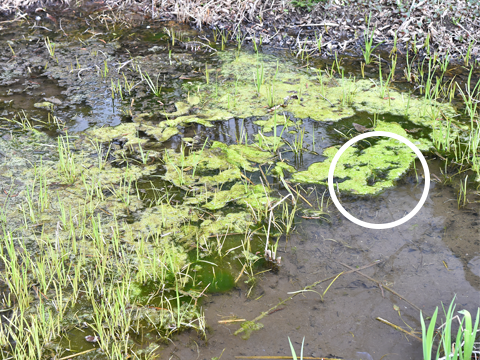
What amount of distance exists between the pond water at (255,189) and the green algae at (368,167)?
0.5 inches

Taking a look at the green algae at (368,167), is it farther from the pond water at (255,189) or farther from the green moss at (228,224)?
the green moss at (228,224)

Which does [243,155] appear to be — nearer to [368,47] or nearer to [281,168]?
[281,168]

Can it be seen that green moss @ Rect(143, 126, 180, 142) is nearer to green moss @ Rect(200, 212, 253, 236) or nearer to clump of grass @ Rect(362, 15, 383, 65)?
green moss @ Rect(200, 212, 253, 236)

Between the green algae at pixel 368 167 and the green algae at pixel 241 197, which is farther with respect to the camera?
the green algae at pixel 368 167

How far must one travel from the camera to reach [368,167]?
8.94ft

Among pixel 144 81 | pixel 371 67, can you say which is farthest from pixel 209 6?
pixel 371 67

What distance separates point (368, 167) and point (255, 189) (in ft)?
2.49

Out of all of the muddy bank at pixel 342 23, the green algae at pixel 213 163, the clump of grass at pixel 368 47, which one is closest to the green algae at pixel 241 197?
the green algae at pixel 213 163

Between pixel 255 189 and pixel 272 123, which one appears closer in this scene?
pixel 255 189

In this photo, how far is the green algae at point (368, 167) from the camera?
2.59 m

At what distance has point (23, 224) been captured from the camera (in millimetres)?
2254

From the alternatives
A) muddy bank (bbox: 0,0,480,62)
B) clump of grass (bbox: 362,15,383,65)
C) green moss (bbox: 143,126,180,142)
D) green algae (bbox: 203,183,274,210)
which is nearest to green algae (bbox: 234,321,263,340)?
green algae (bbox: 203,183,274,210)

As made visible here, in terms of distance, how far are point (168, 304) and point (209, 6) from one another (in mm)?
4402

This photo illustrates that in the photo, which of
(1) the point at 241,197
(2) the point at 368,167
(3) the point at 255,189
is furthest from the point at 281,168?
(2) the point at 368,167
